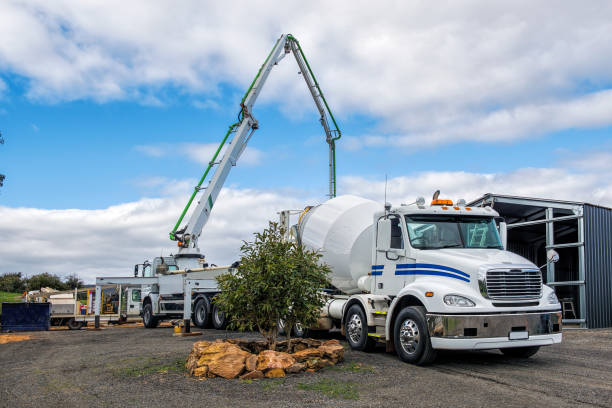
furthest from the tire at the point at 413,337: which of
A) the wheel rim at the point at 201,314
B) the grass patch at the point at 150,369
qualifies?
the wheel rim at the point at 201,314

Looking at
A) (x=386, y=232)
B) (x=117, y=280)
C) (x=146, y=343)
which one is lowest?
(x=146, y=343)

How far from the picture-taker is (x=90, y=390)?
305 inches

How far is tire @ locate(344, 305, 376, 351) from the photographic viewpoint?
11234mm

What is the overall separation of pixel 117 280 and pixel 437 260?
1497 cm

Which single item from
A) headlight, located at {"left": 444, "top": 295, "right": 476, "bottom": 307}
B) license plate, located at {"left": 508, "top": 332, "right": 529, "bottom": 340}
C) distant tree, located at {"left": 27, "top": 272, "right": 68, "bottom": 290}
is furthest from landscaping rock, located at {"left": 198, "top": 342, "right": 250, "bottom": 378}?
distant tree, located at {"left": 27, "top": 272, "right": 68, "bottom": 290}

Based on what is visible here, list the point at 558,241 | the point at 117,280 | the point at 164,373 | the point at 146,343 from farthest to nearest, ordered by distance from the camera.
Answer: the point at 558,241 < the point at 117,280 < the point at 146,343 < the point at 164,373

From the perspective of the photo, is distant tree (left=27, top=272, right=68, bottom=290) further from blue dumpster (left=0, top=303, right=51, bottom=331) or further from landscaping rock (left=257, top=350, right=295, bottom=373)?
landscaping rock (left=257, top=350, right=295, bottom=373)

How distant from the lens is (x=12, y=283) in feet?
166

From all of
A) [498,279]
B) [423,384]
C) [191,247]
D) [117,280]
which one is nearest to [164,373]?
[423,384]

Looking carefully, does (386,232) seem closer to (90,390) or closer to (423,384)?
(423,384)

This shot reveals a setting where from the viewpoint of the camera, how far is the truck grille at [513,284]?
9.30m

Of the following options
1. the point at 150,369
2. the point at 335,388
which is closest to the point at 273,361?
the point at 335,388

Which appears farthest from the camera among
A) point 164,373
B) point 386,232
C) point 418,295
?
point 386,232

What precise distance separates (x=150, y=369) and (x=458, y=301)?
547 cm
